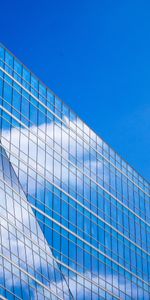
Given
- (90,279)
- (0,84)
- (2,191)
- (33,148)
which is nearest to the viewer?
(2,191)

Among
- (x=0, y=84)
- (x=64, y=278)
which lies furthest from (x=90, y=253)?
(x=0, y=84)

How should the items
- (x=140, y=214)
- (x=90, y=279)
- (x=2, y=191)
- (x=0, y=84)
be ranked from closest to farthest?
(x=2, y=191)
(x=0, y=84)
(x=90, y=279)
(x=140, y=214)

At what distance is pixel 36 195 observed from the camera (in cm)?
3875

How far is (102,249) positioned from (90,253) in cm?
218

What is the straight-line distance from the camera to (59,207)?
136ft

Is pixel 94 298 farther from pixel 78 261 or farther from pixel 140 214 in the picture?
pixel 140 214

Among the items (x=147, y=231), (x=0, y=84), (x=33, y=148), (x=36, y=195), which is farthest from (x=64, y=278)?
(x=147, y=231)

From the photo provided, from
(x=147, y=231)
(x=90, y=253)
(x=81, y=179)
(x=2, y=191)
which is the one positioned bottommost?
(x=2, y=191)

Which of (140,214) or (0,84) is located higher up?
(140,214)

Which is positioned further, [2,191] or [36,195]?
[36,195]

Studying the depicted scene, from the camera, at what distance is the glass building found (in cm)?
3603

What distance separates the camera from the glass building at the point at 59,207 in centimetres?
3603

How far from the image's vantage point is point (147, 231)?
55719 millimetres

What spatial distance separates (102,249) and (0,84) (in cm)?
1582
